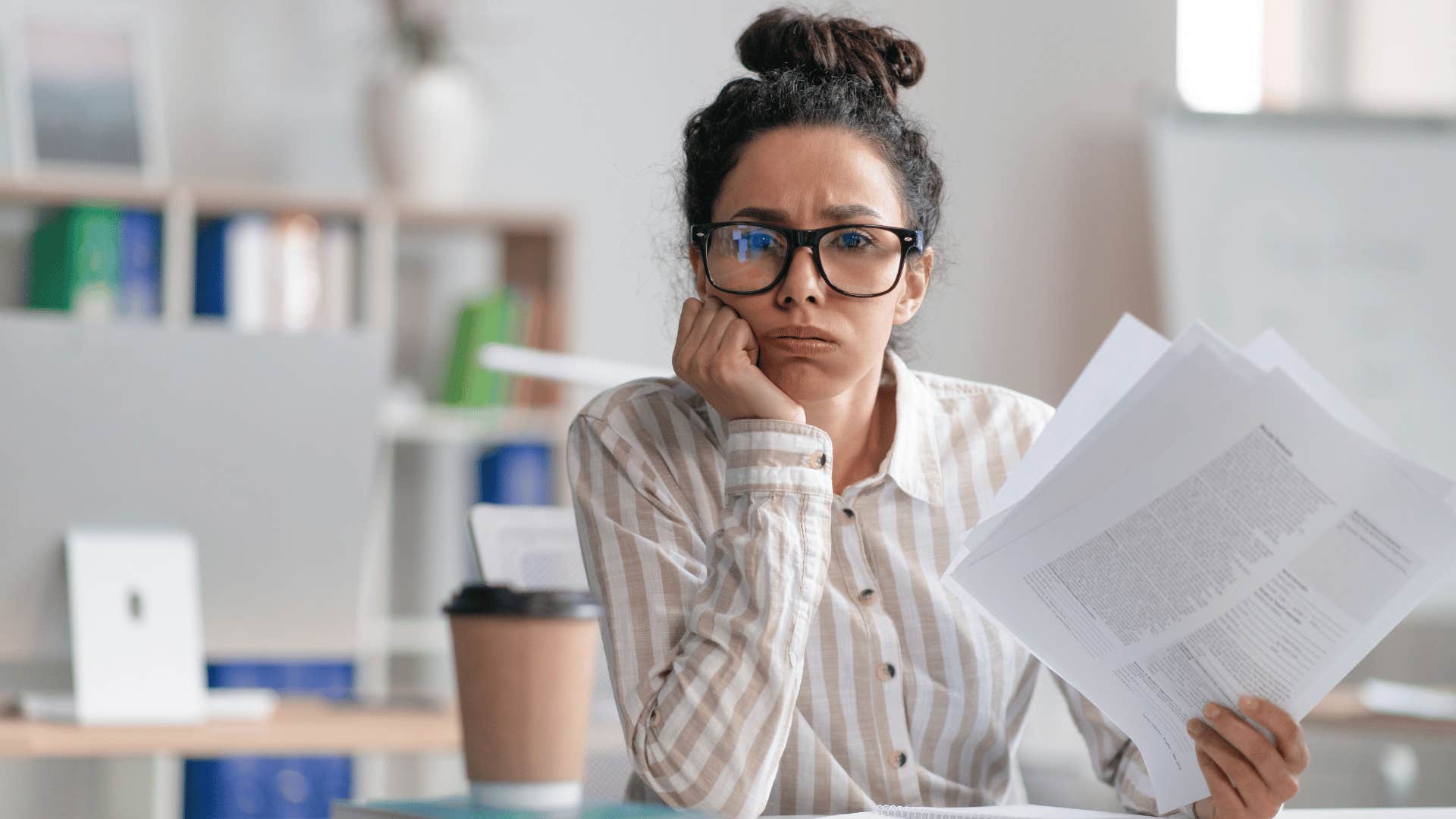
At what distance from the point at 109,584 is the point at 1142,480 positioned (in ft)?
3.82

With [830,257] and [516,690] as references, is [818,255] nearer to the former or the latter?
[830,257]

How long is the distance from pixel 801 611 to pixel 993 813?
208mm

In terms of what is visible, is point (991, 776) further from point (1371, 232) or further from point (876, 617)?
point (1371, 232)

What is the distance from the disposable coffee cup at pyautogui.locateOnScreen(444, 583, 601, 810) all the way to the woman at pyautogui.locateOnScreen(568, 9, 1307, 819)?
10 centimetres

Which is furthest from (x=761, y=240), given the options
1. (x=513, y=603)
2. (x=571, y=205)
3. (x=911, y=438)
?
(x=571, y=205)

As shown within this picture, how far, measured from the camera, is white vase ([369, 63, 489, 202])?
3088 mm

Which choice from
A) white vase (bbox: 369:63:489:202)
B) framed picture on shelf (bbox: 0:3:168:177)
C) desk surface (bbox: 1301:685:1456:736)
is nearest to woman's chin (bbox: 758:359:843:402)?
desk surface (bbox: 1301:685:1456:736)

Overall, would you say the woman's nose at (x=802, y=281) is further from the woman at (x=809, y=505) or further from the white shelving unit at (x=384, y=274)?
the white shelving unit at (x=384, y=274)

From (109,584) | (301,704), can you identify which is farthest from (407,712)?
(109,584)

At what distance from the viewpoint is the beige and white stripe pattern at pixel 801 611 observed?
1073 millimetres

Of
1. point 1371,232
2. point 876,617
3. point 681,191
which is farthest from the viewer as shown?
point 1371,232

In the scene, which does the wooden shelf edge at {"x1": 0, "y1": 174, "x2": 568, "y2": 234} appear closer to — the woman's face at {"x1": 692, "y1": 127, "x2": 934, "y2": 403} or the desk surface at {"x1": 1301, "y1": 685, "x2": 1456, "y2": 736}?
the desk surface at {"x1": 1301, "y1": 685, "x2": 1456, "y2": 736}

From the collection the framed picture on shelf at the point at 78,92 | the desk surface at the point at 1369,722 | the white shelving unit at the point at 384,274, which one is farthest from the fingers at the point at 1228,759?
the framed picture on shelf at the point at 78,92

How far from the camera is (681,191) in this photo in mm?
1402
